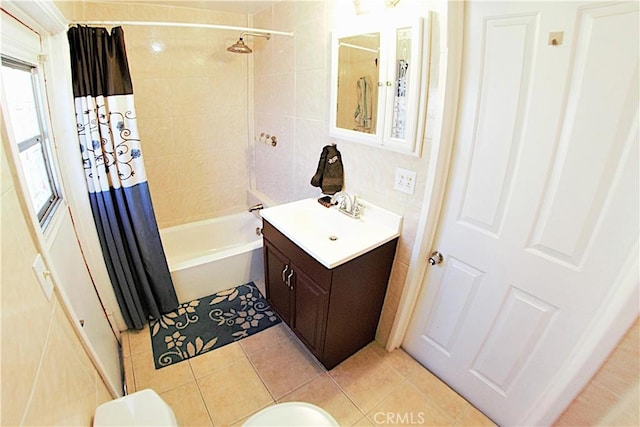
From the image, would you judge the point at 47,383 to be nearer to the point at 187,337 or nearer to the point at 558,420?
the point at 187,337

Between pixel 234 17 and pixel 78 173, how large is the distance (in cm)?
184

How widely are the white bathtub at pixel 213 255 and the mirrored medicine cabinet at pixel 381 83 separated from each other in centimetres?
127

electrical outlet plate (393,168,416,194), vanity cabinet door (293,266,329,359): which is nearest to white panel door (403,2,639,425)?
electrical outlet plate (393,168,416,194)

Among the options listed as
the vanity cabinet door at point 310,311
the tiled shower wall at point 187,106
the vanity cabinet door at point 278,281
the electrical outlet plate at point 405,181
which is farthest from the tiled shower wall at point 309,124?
the vanity cabinet door at point 278,281

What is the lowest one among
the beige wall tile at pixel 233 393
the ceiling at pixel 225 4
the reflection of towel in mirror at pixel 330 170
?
the beige wall tile at pixel 233 393

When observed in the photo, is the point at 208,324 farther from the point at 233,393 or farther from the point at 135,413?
the point at 135,413

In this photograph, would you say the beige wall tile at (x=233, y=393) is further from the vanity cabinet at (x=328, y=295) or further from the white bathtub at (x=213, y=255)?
the white bathtub at (x=213, y=255)

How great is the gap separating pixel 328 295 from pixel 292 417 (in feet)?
1.78

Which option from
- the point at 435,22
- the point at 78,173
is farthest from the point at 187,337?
the point at 435,22

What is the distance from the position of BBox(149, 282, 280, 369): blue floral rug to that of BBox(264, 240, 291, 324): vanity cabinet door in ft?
0.71

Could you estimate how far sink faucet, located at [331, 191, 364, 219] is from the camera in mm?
1825

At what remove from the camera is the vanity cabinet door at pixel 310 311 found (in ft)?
5.19

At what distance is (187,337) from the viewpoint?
1.97m

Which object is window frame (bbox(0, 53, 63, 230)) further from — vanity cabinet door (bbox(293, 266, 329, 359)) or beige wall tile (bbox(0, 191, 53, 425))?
vanity cabinet door (bbox(293, 266, 329, 359))
